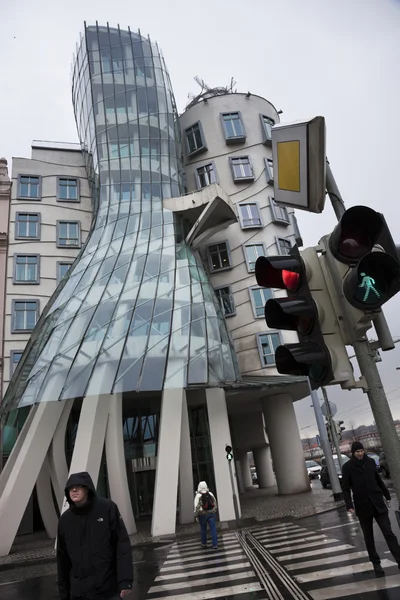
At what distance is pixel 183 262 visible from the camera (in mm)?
21031

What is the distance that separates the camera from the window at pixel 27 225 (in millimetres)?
25261

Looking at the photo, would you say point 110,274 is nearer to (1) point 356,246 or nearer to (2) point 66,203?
(2) point 66,203

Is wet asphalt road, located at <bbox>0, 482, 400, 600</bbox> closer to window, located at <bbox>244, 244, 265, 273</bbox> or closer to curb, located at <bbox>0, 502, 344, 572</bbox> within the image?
curb, located at <bbox>0, 502, 344, 572</bbox>

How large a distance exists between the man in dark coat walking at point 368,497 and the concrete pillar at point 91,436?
10.4 meters

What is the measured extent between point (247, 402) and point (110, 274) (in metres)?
10.3

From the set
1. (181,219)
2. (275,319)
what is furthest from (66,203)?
(275,319)

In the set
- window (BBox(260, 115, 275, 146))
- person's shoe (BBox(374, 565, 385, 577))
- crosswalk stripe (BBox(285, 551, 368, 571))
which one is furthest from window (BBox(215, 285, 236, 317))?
person's shoe (BBox(374, 565, 385, 577))

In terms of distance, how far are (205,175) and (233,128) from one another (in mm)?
3586

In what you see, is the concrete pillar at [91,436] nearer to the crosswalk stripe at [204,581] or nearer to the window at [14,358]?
the crosswalk stripe at [204,581]

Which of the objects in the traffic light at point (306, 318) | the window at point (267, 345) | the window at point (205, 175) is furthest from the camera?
the window at point (205, 175)

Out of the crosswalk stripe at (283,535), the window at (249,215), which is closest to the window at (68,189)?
the window at (249,215)

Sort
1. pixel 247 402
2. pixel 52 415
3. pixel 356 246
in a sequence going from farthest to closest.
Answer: pixel 247 402 → pixel 52 415 → pixel 356 246

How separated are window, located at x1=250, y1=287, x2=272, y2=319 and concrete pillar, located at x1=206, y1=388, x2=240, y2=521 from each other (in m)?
7.67

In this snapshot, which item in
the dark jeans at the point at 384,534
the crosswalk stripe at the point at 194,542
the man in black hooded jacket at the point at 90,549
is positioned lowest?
the crosswalk stripe at the point at 194,542
